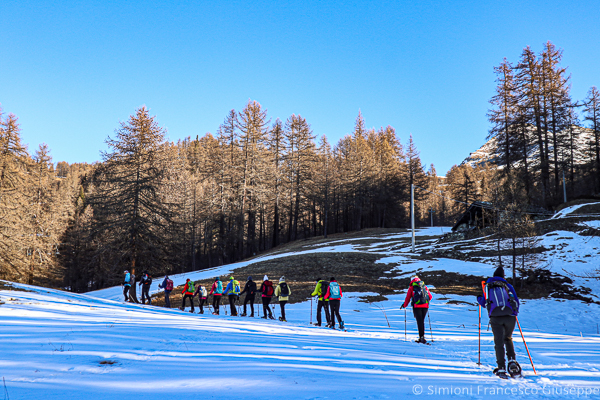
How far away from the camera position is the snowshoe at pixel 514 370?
5.66m

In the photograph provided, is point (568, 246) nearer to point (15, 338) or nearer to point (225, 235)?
point (15, 338)

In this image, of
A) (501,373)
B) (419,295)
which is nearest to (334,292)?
(419,295)

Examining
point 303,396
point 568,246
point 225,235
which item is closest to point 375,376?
point 303,396

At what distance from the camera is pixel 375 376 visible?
5.06 meters

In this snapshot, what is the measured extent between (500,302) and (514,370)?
110 centimetres

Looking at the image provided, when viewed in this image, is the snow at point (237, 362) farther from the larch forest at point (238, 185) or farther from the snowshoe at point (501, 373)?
the larch forest at point (238, 185)

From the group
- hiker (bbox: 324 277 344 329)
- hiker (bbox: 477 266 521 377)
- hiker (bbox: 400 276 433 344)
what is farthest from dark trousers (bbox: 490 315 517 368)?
hiker (bbox: 324 277 344 329)

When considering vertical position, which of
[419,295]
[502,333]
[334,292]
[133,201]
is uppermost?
[133,201]

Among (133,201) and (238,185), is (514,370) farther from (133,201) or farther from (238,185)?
(238,185)

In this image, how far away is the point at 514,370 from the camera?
5672 mm

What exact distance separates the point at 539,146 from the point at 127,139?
38.8m

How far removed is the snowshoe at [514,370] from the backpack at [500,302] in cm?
79

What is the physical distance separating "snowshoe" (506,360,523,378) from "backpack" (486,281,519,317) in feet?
2.61

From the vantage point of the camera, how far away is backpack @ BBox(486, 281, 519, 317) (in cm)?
603
